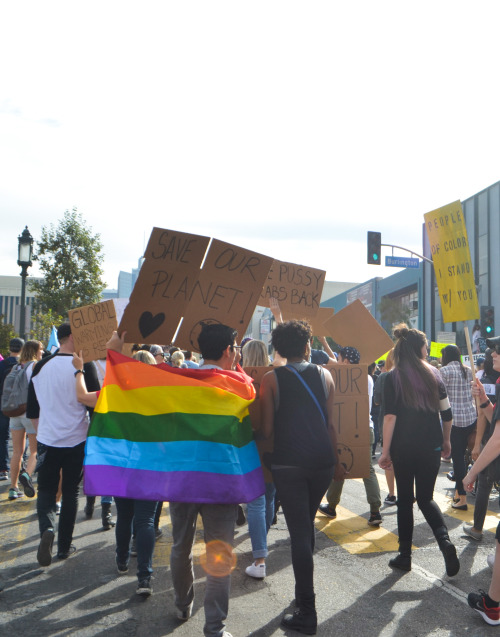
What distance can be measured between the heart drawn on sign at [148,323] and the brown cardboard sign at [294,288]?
1.32 m

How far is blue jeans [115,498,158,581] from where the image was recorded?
4371 millimetres

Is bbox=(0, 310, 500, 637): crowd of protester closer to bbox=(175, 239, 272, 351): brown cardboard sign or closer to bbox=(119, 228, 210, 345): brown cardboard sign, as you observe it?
bbox=(119, 228, 210, 345): brown cardboard sign

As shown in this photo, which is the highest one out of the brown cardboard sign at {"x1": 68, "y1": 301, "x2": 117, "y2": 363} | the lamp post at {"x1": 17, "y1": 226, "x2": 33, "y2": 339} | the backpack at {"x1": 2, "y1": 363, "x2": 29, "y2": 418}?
the lamp post at {"x1": 17, "y1": 226, "x2": 33, "y2": 339}

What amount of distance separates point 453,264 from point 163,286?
3.45 meters

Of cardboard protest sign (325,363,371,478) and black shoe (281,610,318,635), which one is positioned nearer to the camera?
black shoe (281,610,318,635)

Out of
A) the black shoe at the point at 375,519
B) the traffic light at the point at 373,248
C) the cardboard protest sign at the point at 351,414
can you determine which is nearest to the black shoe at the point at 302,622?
the cardboard protest sign at the point at 351,414

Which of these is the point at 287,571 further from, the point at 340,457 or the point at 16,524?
the point at 16,524

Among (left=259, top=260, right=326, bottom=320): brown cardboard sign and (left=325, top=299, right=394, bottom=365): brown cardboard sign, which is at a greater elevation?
(left=259, top=260, right=326, bottom=320): brown cardboard sign

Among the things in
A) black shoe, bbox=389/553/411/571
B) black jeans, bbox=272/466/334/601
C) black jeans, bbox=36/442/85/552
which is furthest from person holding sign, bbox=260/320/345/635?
black jeans, bbox=36/442/85/552

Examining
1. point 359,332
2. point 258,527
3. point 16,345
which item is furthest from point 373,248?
point 258,527

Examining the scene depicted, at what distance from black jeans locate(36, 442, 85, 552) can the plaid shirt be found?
178 inches

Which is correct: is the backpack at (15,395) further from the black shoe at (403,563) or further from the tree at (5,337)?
the tree at (5,337)

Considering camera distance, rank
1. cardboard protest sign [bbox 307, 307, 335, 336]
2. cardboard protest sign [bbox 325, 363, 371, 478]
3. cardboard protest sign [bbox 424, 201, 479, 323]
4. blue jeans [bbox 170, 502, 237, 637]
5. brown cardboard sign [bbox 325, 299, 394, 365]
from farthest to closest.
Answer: cardboard protest sign [bbox 424, 201, 479, 323], cardboard protest sign [bbox 307, 307, 335, 336], brown cardboard sign [bbox 325, 299, 394, 365], cardboard protest sign [bbox 325, 363, 371, 478], blue jeans [bbox 170, 502, 237, 637]

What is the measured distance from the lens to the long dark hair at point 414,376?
4.92 metres
